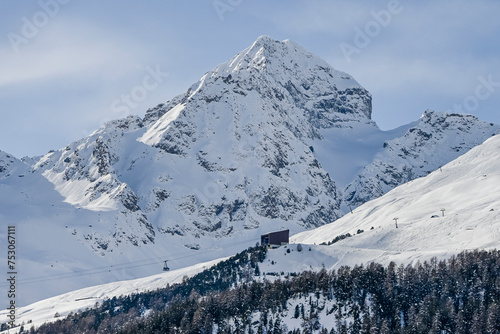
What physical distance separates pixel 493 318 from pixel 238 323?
197ft

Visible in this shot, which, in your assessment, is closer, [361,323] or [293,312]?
[361,323]

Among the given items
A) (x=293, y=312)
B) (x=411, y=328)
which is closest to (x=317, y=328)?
(x=293, y=312)

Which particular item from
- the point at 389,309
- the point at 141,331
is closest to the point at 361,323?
the point at 389,309

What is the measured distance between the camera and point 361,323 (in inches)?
7333

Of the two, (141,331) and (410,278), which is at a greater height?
(410,278)

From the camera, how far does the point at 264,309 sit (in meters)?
197

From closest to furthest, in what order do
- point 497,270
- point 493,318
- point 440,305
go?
point 493,318 < point 440,305 < point 497,270

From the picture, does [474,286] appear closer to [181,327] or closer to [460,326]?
[460,326]

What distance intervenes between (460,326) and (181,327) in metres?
67.1

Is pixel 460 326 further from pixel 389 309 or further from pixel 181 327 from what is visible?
pixel 181 327

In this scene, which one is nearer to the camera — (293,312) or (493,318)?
(493,318)

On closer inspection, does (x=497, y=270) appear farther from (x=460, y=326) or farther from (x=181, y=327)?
(x=181, y=327)

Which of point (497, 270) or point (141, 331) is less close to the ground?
point (497, 270)

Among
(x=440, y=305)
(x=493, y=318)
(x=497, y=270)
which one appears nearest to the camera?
(x=493, y=318)
